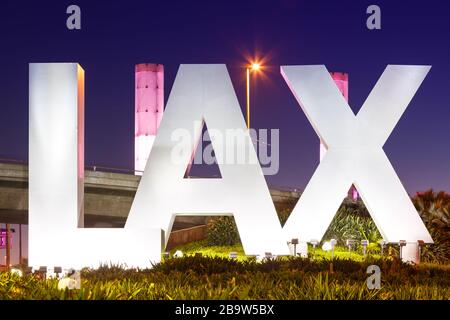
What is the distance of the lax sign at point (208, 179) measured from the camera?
15.1 meters

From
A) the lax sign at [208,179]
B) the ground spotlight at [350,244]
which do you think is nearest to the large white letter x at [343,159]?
the lax sign at [208,179]

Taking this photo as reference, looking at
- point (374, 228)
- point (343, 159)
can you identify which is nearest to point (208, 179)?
point (343, 159)

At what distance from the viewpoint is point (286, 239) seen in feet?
52.0

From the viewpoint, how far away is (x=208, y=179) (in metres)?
Answer: 15.7

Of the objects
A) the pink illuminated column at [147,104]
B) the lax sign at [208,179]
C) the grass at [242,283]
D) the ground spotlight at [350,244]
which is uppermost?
the pink illuminated column at [147,104]

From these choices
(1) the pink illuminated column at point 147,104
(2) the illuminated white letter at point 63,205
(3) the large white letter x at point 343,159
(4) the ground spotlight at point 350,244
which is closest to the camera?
(2) the illuminated white letter at point 63,205

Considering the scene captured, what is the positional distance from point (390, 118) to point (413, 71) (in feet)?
4.02

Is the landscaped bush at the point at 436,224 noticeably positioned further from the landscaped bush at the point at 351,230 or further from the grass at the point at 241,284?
the grass at the point at 241,284

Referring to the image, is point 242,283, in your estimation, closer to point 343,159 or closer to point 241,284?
point 241,284

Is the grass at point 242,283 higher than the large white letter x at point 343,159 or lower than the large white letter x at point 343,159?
lower

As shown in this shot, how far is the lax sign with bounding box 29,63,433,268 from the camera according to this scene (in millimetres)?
15117

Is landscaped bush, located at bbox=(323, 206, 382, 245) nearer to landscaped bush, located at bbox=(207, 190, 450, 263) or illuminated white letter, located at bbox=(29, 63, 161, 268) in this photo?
landscaped bush, located at bbox=(207, 190, 450, 263)

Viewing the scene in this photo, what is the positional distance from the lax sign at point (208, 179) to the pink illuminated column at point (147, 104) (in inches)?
535

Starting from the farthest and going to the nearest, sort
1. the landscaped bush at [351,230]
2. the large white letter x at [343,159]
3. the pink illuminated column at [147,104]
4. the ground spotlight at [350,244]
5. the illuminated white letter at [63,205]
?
1. the pink illuminated column at [147,104]
2. the landscaped bush at [351,230]
3. the ground spotlight at [350,244]
4. the large white letter x at [343,159]
5. the illuminated white letter at [63,205]
